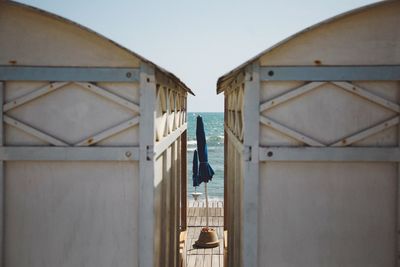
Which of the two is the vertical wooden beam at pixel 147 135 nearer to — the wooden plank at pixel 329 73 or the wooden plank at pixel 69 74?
the wooden plank at pixel 69 74

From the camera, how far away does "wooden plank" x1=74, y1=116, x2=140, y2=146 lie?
518 cm

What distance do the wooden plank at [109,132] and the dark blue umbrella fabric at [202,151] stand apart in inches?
236

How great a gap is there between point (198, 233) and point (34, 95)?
352 inches

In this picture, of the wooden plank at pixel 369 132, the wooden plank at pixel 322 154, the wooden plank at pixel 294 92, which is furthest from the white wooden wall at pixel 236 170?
the wooden plank at pixel 369 132

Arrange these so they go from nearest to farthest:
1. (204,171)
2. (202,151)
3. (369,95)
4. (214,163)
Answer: (369,95) → (202,151) → (204,171) → (214,163)

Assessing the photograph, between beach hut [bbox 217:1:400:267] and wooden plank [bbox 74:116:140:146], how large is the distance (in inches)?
54.7

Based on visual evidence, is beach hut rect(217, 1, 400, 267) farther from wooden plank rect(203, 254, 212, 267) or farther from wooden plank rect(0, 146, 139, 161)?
wooden plank rect(203, 254, 212, 267)

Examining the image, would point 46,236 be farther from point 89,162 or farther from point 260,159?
point 260,159

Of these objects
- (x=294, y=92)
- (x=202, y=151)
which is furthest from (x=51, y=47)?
(x=202, y=151)

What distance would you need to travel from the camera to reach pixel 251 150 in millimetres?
5219

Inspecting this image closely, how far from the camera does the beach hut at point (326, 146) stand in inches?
204

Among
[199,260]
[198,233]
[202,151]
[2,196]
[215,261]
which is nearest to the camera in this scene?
[2,196]

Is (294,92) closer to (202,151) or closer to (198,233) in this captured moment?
(202,151)

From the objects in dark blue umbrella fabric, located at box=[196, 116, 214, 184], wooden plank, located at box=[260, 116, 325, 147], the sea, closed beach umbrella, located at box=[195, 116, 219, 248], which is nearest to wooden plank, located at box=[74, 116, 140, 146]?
wooden plank, located at box=[260, 116, 325, 147]
